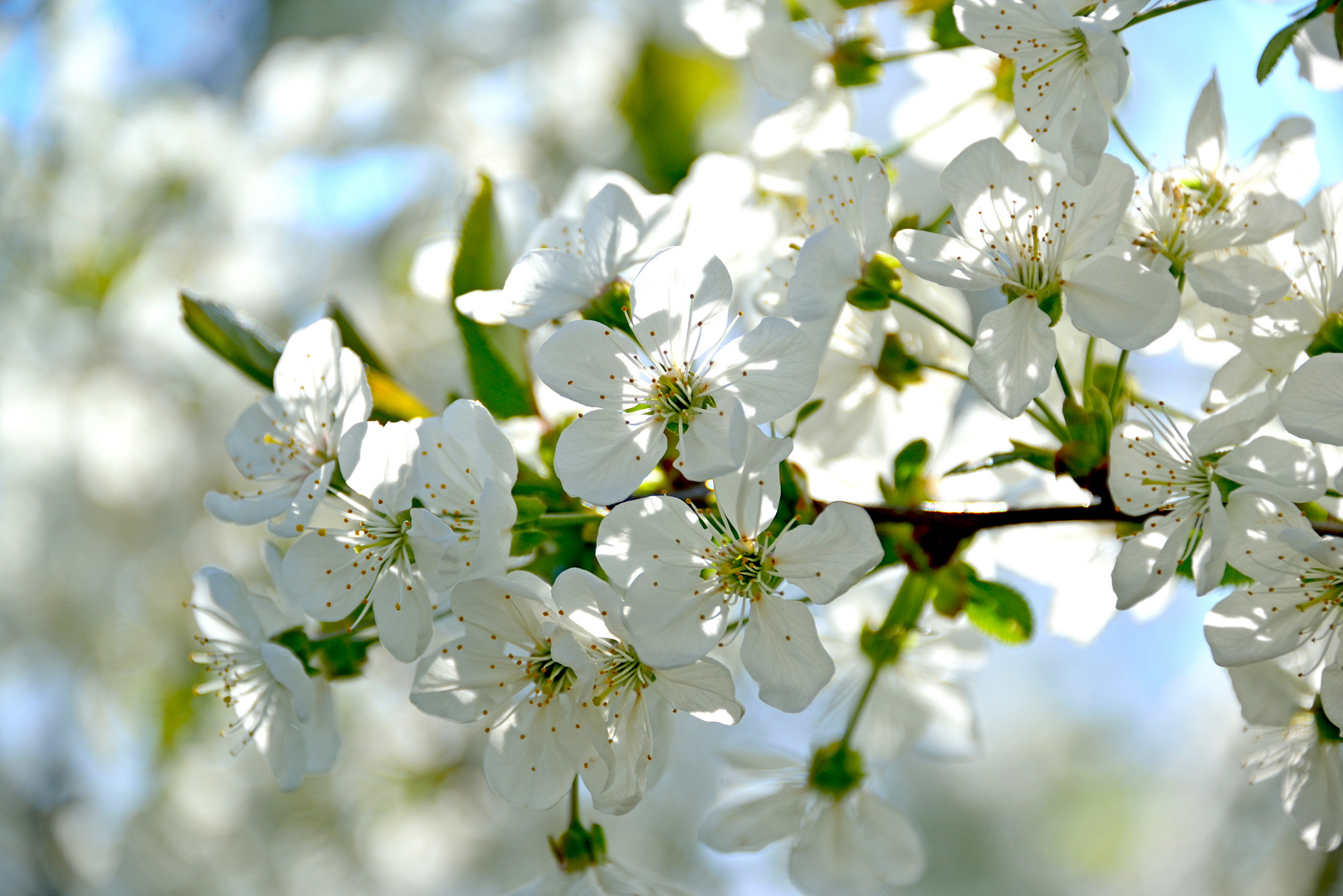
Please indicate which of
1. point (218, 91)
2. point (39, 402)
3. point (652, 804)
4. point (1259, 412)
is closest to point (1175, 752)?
point (652, 804)

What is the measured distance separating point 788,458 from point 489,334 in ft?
1.08

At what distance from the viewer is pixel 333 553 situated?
70 centimetres

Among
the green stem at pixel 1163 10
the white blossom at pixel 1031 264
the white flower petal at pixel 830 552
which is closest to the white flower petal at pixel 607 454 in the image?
the white flower petal at pixel 830 552

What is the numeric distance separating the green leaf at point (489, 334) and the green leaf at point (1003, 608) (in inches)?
17.1

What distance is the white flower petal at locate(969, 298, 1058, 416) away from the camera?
0.62 metres

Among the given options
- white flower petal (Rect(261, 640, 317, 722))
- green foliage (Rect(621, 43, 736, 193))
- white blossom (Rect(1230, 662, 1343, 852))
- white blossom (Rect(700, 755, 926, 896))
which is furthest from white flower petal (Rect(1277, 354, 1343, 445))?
green foliage (Rect(621, 43, 736, 193))

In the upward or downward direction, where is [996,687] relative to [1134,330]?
downward

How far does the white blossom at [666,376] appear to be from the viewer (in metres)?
0.63

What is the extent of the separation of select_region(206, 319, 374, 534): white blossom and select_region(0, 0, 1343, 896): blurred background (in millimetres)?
1436

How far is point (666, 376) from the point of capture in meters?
0.68

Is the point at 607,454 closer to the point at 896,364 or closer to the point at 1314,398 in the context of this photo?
the point at 896,364

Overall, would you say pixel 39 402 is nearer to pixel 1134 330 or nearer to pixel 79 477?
pixel 79 477

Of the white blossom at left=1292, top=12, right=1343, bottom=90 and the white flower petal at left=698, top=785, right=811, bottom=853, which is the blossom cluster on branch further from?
the white flower petal at left=698, top=785, right=811, bottom=853

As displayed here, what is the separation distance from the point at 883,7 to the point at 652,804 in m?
2.55
